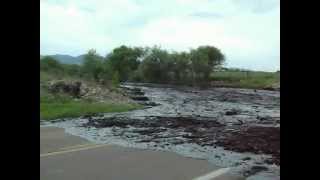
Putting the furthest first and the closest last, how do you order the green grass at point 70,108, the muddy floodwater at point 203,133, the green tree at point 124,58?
the green tree at point 124,58 < the green grass at point 70,108 < the muddy floodwater at point 203,133

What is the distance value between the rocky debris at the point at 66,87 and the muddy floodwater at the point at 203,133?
3.23 meters

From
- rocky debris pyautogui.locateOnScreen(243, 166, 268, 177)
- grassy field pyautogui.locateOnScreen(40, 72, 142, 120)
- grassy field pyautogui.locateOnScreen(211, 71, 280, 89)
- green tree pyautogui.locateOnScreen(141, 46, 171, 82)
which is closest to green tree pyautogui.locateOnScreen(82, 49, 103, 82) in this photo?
green tree pyautogui.locateOnScreen(141, 46, 171, 82)

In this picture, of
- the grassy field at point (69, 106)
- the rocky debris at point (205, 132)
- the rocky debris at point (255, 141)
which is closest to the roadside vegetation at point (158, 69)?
the grassy field at point (69, 106)

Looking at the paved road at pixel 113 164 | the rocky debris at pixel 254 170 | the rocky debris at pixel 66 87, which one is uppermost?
the rocky debris at pixel 66 87

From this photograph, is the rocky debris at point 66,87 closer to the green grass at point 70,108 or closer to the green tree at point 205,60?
the green grass at point 70,108

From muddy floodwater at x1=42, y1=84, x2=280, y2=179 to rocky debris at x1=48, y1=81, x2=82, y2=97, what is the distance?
3231 millimetres

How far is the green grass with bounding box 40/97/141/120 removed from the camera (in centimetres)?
1158

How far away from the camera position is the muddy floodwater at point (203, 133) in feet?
19.1

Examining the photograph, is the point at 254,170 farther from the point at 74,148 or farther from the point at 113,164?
the point at 74,148
